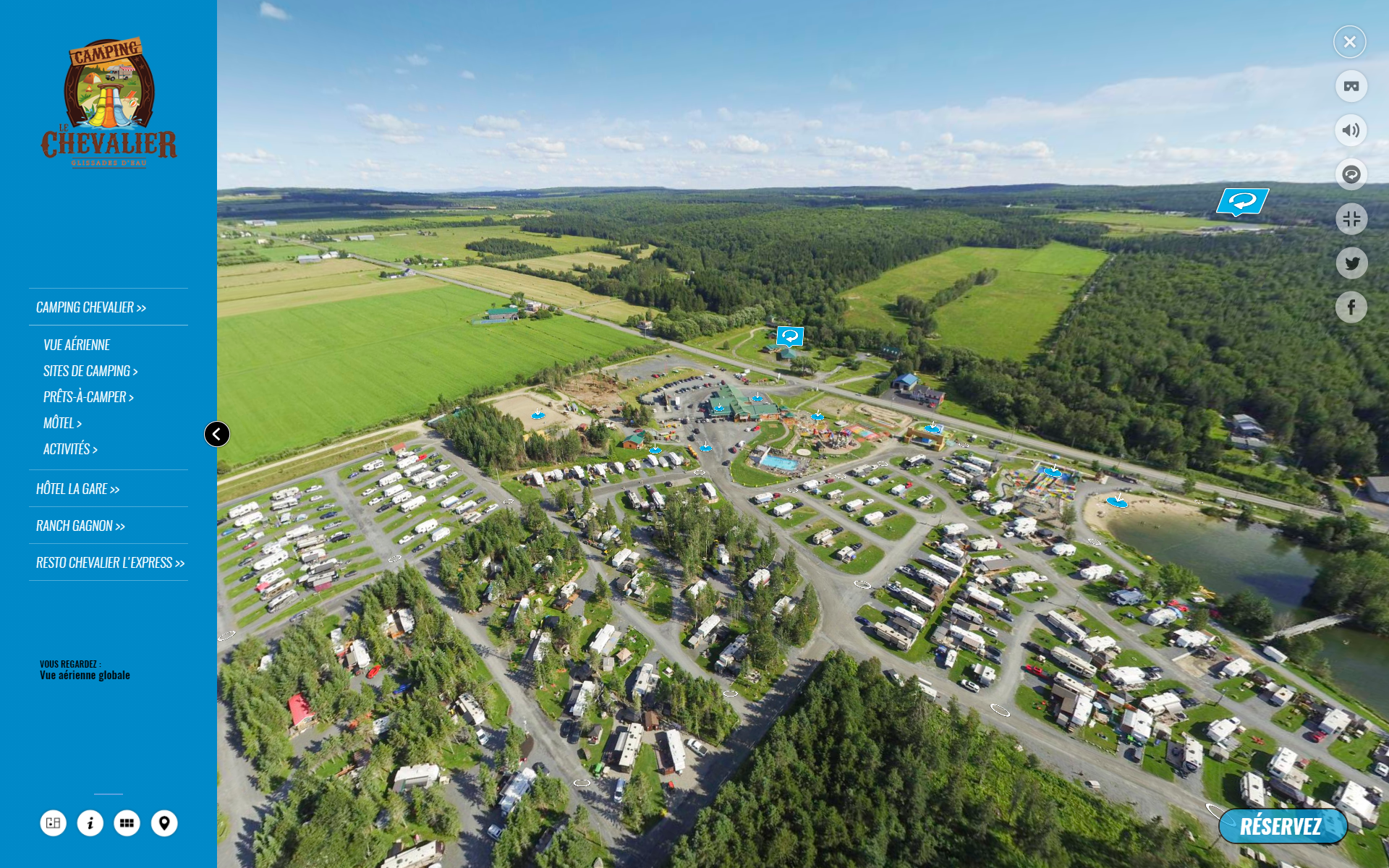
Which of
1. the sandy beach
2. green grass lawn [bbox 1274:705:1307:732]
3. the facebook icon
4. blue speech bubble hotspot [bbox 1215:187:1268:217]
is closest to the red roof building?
green grass lawn [bbox 1274:705:1307:732]

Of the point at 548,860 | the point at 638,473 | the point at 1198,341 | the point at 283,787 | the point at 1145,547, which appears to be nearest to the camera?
the point at 548,860

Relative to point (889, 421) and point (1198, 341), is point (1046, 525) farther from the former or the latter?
point (1198, 341)

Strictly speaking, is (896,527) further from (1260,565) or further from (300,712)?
(300,712)

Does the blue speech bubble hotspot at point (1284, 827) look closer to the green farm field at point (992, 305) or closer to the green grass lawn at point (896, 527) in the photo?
the green grass lawn at point (896, 527)

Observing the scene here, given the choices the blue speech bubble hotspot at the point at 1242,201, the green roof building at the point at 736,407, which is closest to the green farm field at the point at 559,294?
the green roof building at the point at 736,407

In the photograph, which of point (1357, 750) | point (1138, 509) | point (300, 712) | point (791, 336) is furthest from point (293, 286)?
point (1357, 750)
